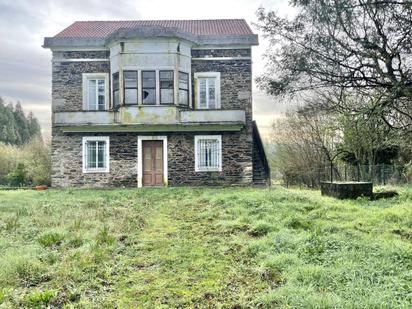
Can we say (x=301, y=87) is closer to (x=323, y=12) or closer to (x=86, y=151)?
(x=323, y=12)

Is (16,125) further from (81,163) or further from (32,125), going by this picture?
(81,163)

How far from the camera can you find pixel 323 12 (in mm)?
7660

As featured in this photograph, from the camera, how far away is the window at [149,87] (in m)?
19.3

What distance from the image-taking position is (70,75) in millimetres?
20094

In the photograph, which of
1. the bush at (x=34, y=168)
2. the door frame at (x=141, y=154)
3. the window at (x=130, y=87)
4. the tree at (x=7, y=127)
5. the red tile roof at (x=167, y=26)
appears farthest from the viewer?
the tree at (x=7, y=127)

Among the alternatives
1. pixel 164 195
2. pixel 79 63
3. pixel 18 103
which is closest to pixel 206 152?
pixel 164 195

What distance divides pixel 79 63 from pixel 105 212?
12478 millimetres

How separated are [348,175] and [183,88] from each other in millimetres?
9530

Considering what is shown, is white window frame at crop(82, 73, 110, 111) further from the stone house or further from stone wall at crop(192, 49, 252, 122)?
stone wall at crop(192, 49, 252, 122)

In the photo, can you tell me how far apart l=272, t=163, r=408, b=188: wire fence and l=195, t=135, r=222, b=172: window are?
4.98m

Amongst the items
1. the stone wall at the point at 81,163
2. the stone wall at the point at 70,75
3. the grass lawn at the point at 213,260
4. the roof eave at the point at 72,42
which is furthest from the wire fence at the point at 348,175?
the roof eave at the point at 72,42

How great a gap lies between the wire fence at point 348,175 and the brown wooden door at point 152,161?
302 inches

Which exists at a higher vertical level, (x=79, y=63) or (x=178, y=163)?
(x=79, y=63)

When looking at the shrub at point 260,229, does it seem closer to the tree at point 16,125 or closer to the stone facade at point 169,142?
the stone facade at point 169,142
